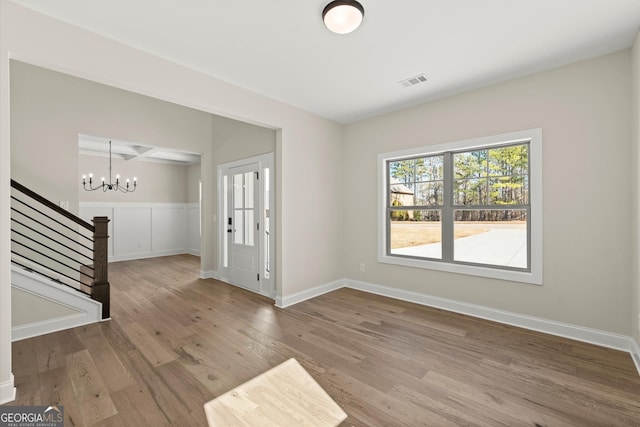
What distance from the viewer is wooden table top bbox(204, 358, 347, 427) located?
174cm

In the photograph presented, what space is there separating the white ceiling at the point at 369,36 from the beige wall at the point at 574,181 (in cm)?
21

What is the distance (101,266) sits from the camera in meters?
3.35

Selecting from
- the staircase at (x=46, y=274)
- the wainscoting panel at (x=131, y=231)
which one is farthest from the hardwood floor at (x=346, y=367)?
the wainscoting panel at (x=131, y=231)

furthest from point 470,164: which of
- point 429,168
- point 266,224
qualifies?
point 266,224

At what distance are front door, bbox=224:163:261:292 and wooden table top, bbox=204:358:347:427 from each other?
2375 millimetres

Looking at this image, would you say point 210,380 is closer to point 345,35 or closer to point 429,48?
point 345,35

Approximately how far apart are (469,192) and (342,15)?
2.58 metres

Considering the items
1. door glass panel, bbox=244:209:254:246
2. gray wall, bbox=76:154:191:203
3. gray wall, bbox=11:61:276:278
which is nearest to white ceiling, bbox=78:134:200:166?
gray wall, bbox=76:154:191:203

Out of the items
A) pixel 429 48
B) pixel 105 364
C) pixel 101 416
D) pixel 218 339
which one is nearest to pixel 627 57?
pixel 429 48

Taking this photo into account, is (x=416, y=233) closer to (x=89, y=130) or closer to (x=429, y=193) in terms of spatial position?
(x=429, y=193)

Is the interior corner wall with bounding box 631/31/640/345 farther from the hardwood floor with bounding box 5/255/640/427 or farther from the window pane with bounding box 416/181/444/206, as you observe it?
the window pane with bounding box 416/181/444/206

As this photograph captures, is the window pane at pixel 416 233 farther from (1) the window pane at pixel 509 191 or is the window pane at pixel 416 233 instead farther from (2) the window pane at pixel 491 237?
(1) the window pane at pixel 509 191

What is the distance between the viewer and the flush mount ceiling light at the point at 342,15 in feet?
6.30

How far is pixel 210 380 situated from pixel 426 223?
10.3 feet
